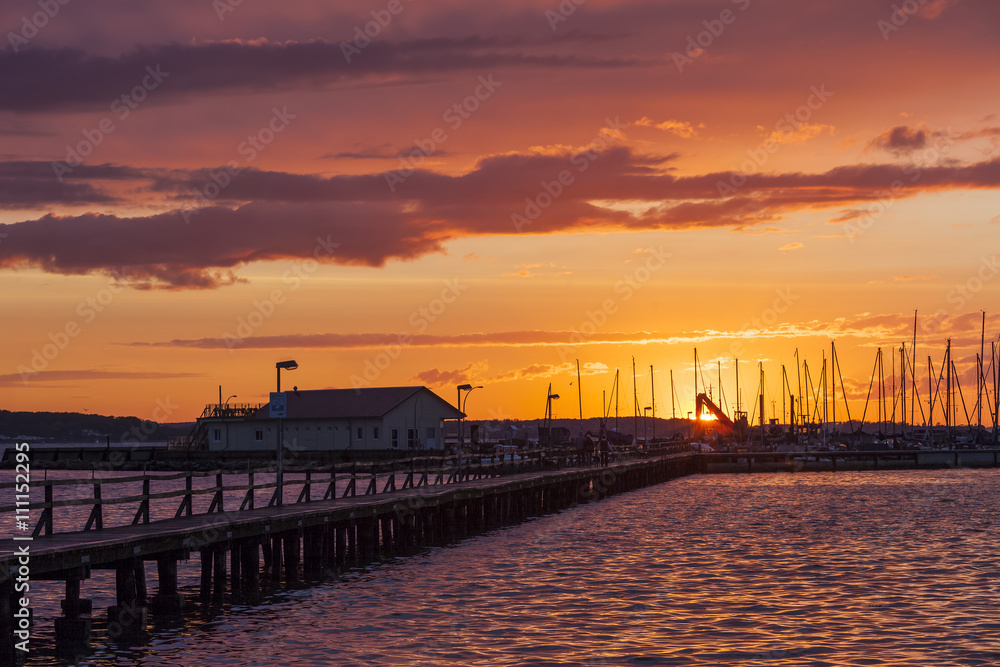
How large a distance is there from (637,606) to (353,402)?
7507 cm

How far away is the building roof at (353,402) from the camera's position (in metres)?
97.2

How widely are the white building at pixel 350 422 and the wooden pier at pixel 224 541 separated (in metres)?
42.9

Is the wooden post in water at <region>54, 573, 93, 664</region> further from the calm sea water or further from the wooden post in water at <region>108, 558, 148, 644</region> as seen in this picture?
the wooden post in water at <region>108, 558, 148, 644</region>

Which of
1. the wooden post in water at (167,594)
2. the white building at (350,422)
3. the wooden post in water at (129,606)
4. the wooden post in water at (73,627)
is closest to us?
the wooden post in water at (73,627)

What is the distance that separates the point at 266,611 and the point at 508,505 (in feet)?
83.0

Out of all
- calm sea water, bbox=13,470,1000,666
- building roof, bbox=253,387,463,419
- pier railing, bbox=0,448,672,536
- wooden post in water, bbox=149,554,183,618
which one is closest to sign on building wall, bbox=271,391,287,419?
pier railing, bbox=0,448,672,536

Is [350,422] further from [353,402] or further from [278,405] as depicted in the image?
[278,405]

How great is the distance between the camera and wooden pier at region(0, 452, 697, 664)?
20750 mm

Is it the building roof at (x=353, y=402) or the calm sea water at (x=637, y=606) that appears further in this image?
the building roof at (x=353, y=402)

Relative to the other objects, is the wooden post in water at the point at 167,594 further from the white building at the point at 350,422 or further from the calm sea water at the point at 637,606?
the white building at the point at 350,422

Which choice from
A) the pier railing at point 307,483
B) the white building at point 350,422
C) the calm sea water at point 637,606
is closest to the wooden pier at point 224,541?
the pier railing at point 307,483

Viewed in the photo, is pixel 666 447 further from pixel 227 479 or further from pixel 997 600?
pixel 997 600

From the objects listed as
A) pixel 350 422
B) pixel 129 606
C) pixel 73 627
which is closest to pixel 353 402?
pixel 350 422

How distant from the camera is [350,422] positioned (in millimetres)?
97250
